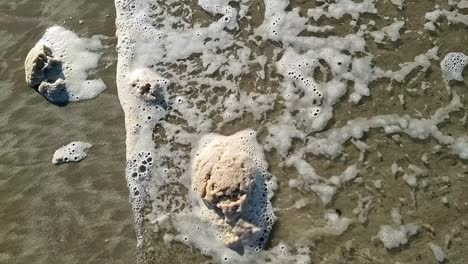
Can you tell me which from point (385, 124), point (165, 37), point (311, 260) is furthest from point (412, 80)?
point (165, 37)

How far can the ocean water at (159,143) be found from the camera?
3945 millimetres

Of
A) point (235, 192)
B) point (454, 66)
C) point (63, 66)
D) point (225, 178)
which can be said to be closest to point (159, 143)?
point (225, 178)

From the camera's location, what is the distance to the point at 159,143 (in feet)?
14.5

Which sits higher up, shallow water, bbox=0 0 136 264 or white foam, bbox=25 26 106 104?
white foam, bbox=25 26 106 104

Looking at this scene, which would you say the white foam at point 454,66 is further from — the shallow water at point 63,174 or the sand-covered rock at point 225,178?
the shallow water at point 63,174

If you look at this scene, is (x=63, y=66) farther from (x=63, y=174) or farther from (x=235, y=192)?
(x=235, y=192)

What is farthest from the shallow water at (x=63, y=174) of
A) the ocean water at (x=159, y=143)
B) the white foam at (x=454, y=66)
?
the white foam at (x=454, y=66)

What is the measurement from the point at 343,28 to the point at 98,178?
8.36 ft

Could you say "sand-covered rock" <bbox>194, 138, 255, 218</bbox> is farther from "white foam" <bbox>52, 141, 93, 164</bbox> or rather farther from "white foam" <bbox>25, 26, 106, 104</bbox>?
"white foam" <bbox>25, 26, 106, 104</bbox>

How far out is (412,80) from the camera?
4258 millimetres

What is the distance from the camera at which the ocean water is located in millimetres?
3945

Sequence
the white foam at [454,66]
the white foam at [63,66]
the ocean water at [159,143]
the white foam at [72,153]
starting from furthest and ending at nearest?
the white foam at [63,66], the white foam at [72,153], the white foam at [454,66], the ocean water at [159,143]

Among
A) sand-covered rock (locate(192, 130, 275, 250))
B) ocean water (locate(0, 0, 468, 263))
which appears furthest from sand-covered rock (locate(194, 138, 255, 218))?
ocean water (locate(0, 0, 468, 263))

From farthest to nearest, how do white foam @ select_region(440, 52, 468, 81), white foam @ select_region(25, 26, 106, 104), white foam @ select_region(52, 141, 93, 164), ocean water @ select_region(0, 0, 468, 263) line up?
1. white foam @ select_region(25, 26, 106, 104)
2. white foam @ select_region(52, 141, 93, 164)
3. white foam @ select_region(440, 52, 468, 81)
4. ocean water @ select_region(0, 0, 468, 263)
